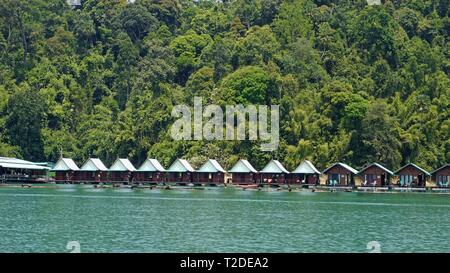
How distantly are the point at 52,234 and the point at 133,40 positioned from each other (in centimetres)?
10076

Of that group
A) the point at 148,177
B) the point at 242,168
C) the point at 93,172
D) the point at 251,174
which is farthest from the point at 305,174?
the point at 93,172

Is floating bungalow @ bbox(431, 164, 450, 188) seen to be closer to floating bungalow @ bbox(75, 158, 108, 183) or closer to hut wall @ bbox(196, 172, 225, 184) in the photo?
hut wall @ bbox(196, 172, 225, 184)

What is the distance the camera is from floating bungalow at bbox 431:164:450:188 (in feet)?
287

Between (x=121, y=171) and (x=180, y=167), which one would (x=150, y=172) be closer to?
(x=121, y=171)

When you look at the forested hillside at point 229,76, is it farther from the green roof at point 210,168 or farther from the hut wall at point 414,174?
the hut wall at point 414,174

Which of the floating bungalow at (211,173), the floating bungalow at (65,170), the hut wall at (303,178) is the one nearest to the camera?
the hut wall at (303,178)

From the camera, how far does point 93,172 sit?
99.4 metres

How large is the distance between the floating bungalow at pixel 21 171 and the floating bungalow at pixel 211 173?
16.7 m

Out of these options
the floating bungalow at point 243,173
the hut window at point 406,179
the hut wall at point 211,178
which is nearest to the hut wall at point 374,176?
the hut window at point 406,179

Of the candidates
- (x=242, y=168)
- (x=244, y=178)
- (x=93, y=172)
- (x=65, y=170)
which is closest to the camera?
(x=242, y=168)

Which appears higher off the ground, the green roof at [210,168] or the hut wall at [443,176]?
the green roof at [210,168]

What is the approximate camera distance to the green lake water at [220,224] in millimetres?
37125

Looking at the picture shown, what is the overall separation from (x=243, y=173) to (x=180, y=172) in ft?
21.4

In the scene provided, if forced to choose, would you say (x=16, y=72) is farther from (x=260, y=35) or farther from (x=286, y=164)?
(x=286, y=164)
